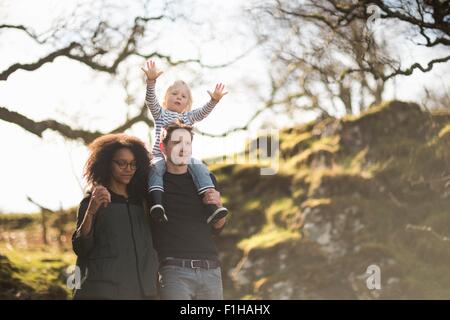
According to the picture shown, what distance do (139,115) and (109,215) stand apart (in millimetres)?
7566

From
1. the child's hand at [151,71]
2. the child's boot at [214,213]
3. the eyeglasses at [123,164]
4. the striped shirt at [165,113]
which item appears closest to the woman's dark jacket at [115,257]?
the eyeglasses at [123,164]

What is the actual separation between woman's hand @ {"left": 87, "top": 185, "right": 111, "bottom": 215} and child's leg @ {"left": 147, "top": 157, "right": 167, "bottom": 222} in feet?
0.89

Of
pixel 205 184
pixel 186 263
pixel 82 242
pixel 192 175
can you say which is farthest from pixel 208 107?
pixel 82 242

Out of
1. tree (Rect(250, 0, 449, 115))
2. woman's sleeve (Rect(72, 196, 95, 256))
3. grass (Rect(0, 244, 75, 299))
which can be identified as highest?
tree (Rect(250, 0, 449, 115))

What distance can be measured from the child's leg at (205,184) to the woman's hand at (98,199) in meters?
0.59

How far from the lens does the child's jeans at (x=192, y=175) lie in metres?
3.30

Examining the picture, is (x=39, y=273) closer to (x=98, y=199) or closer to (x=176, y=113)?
(x=176, y=113)

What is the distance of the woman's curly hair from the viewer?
3.33 m

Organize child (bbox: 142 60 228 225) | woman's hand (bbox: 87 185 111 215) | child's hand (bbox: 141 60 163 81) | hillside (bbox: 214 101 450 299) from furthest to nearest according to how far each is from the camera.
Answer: hillside (bbox: 214 101 450 299) → child's hand (bbox: 141 60 163 81) → child (bbox: 142 60 228 225) → woman's hand (bbox: 87 185 111 215)

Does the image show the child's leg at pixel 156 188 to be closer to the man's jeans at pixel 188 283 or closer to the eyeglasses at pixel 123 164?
the eyeglasses at pixel 123 164

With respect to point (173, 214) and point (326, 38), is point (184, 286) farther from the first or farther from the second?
point (326, 38)

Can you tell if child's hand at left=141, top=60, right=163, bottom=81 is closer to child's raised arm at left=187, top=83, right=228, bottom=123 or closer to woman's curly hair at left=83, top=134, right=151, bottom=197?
child's raised arm at left=187, top=83, right=228, bottom=123

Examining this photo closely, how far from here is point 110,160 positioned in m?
3.34

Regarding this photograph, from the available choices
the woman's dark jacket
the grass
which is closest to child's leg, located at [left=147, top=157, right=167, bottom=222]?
the woman's dark jacket
